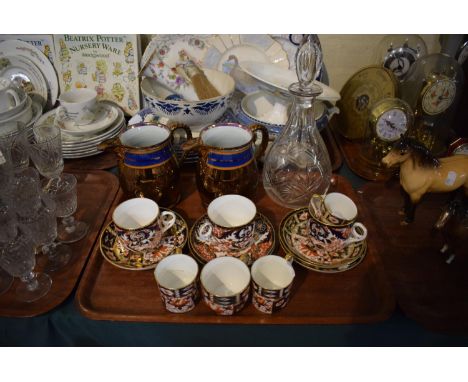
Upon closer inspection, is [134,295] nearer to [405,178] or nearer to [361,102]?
[405,178]

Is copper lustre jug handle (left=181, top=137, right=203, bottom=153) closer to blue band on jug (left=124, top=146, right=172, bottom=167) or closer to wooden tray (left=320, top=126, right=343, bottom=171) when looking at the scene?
blue band on jug (left=124, top=146, right=172, bottom=167)

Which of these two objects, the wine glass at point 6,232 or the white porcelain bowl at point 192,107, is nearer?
the wine glass at point 6,232

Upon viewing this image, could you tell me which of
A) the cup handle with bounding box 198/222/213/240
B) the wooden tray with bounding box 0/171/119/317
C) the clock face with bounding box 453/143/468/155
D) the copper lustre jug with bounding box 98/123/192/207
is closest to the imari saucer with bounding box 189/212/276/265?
the cup handle with bounding box 198/222/213/240

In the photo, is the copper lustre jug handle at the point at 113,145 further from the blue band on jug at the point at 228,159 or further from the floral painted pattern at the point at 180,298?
the floral painted pattern at the point at 180,298

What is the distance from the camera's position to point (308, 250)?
759 millimetres

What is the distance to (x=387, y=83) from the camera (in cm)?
102

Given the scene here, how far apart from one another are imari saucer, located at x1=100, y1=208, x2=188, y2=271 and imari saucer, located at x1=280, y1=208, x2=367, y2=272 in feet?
0.72

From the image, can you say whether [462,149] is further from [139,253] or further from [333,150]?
[139,253]

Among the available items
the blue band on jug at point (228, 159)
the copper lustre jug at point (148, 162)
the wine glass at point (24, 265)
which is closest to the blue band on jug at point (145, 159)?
the copper lustre jug at point (148, 162)

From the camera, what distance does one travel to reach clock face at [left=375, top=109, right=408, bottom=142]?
95 centimetres

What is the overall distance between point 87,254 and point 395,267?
635 mm

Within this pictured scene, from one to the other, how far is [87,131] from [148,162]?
0.34 meters

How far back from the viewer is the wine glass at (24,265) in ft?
2.14

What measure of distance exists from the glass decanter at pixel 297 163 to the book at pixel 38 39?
774mm
